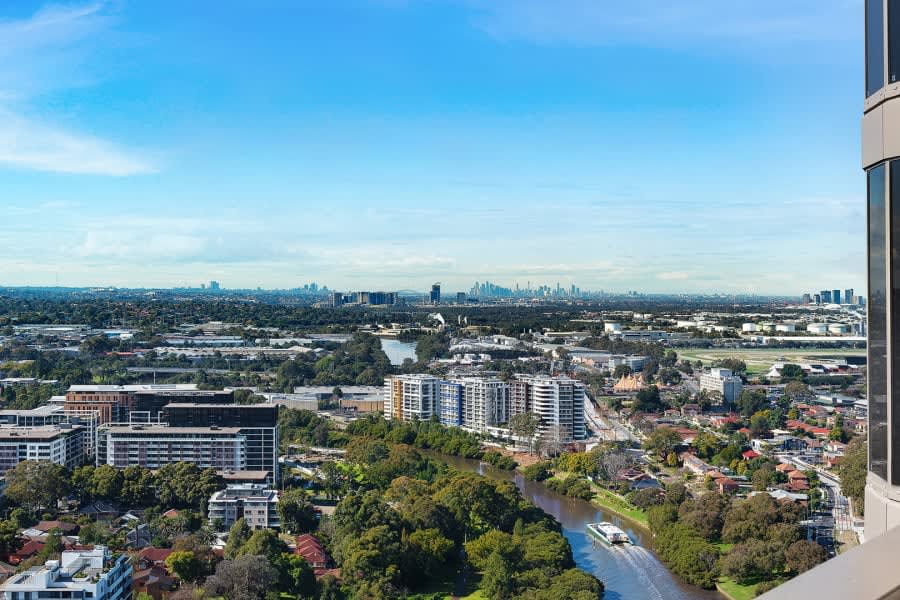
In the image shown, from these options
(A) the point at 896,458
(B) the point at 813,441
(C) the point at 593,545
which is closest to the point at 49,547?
(C) the point at 593,545

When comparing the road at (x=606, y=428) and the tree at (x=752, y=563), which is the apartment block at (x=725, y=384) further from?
the tree at (x=752, y=563)

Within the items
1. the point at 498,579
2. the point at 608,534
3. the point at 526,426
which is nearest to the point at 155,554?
the point at 498,579

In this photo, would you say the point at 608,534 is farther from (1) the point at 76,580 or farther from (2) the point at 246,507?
(1) the point at 76,580

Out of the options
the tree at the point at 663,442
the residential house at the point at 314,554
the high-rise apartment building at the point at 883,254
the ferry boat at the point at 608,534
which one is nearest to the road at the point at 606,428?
the tree at the point at 663,442

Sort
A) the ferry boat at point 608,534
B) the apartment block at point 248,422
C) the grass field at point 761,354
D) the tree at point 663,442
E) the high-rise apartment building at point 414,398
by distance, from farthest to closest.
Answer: the grass field at point 761,354, the high-rise apartment building at point 414,398, the tree at point 663,442, the apartment block at point 248,422, the ferry boat at point 608,534

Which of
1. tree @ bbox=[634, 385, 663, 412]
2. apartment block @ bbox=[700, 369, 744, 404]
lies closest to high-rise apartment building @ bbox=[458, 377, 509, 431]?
tree @ bbox=[634, 385, 663, 412]

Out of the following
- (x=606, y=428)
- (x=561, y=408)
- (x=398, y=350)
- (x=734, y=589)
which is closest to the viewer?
(x=734, y=589)
